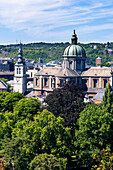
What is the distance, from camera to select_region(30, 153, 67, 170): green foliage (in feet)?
108

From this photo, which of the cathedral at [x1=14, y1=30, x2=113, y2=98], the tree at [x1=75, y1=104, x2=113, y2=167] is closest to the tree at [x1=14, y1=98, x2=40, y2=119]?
the tree at [x1=75, y1=104, x2=113, y2=167]

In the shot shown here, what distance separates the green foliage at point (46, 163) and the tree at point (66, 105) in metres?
12.3

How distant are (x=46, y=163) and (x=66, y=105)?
1812 cm

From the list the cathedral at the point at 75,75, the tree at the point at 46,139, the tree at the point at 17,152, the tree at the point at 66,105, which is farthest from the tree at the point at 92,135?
the cathedral at the point at 75,75

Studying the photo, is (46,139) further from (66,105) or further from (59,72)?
(59,72)

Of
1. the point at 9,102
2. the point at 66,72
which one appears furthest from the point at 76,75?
the point at 9,102

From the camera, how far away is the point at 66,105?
50.5 meters

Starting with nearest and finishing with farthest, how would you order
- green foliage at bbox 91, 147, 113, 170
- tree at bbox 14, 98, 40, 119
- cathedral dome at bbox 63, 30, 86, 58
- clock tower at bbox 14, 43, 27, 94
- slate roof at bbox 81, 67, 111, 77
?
green foliage at bbox 91, 147, 113, 170, tree at bbox 14, 98, 40, 119, slate roof at bbox 81, 67, 111, 77, cathedral dome at bbox 63, 30, 86, 58, clock tower at bbox 14, 43, 27, 94

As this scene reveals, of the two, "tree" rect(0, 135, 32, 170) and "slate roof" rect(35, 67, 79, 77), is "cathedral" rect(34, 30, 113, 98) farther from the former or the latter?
"tree" rect(0, 135, 32, 170)

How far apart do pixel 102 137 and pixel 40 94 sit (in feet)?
174

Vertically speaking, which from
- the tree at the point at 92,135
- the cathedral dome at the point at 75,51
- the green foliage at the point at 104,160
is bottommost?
the green foliage at the point at 104,160

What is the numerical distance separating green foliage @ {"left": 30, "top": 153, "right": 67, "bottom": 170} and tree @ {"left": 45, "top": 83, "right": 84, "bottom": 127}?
40.4ft

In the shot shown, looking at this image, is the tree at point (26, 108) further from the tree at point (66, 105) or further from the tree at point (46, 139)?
the tree at point (46, 139)

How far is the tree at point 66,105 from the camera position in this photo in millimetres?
47225
